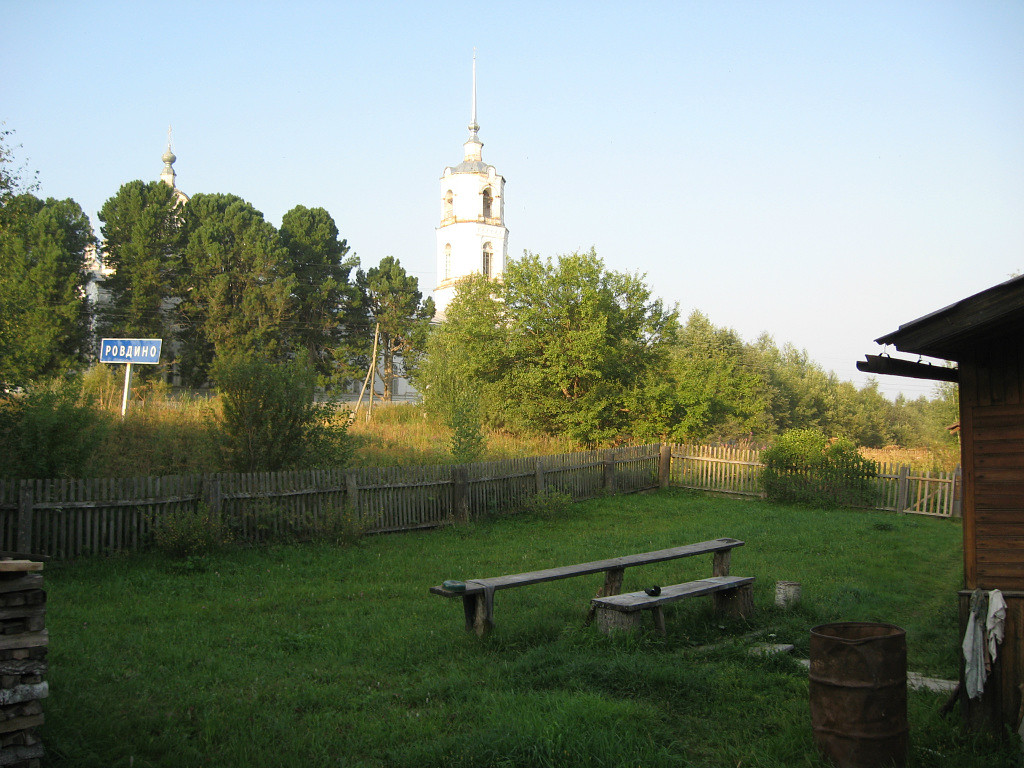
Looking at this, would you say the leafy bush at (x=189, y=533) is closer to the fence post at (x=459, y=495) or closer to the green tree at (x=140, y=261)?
the fence post at (x=459, y=495)

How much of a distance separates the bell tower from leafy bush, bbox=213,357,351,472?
37.4m

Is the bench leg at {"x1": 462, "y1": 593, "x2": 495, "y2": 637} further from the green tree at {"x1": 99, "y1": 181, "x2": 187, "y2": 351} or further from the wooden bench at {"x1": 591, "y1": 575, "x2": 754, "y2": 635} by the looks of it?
the green tree at {"x1": 99, "y1": 181, "x2": 187, "y2": 351}

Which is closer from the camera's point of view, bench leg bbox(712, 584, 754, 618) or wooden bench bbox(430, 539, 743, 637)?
wooden bench bbox(430, 539, 743, 637)

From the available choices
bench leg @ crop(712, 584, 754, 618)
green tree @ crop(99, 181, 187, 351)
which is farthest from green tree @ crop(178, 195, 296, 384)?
bench leg @ crop(712, 584, 754, 618)

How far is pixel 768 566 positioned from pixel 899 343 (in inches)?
268

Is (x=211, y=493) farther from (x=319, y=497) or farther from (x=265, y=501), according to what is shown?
(x=319, y=497)

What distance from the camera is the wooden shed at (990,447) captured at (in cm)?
479

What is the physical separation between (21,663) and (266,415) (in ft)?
30.8

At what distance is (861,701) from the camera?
4504 mm

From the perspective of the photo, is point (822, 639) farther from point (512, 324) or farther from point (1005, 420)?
point (512, 324)

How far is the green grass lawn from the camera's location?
4.72m

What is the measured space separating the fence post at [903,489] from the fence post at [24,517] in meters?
18.5

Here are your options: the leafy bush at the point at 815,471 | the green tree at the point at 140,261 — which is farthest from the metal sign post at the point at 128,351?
the green tree at the point at 140,261

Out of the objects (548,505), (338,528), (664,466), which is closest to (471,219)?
(664,466)
